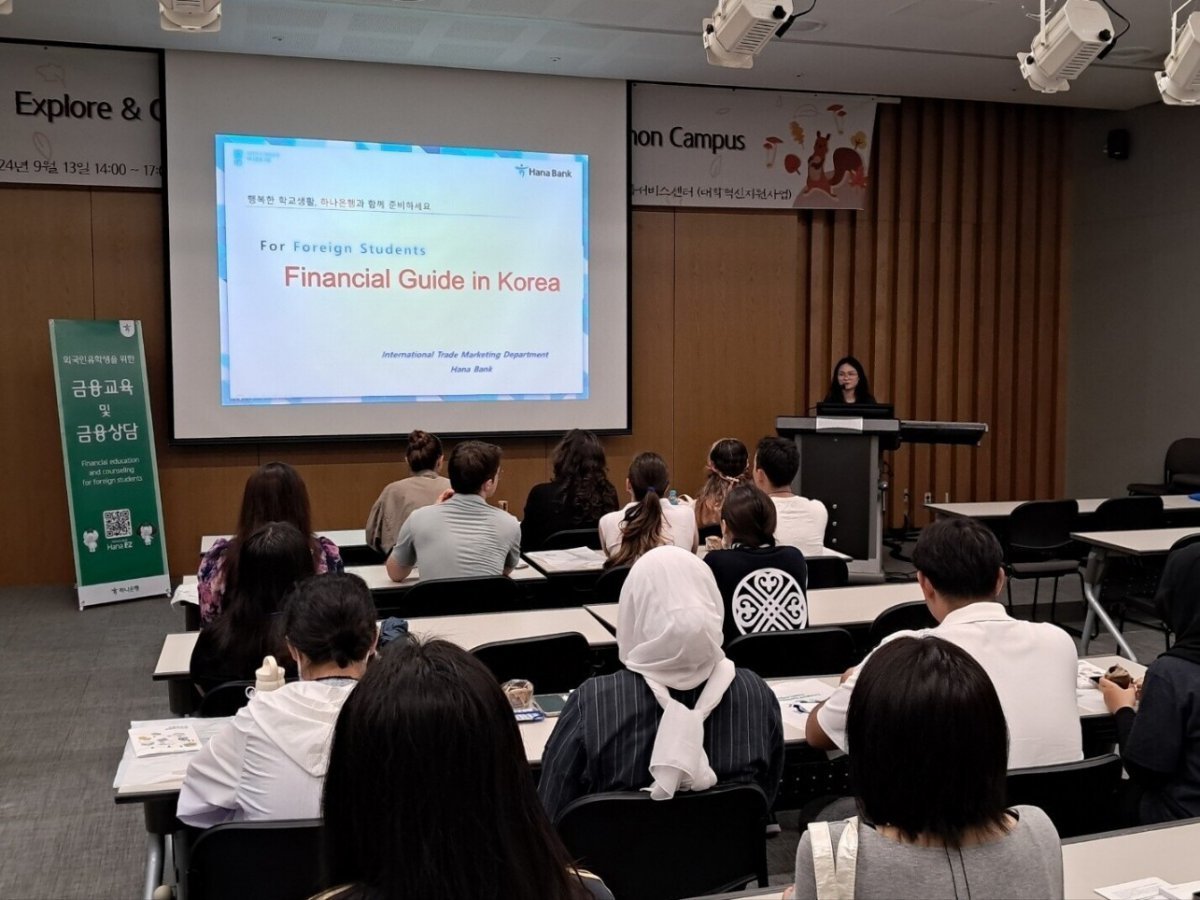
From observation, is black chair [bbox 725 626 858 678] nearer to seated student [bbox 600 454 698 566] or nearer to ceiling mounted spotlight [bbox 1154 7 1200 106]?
seated student [bbox 600 454 698 566]

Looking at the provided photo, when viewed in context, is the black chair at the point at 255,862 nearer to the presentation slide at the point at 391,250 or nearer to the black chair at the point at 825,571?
the black chair at the point at 825,571

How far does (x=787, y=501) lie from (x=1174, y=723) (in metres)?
2.82

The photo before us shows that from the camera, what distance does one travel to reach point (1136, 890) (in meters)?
1.87

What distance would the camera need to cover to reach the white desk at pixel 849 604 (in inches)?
157

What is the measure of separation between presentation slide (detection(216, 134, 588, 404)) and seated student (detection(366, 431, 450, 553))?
2.38m

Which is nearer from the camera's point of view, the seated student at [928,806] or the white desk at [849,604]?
the seated student at [928,806]

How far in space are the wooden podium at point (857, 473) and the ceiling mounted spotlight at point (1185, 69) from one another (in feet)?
7.20

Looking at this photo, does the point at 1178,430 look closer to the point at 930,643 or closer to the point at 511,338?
the point at 511,338

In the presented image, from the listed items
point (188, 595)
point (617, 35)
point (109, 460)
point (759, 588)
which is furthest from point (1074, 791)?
point (109, 460)

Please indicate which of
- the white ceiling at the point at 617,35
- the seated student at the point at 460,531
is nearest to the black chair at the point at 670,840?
the seated student at the point at 460,531

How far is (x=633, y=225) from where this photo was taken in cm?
852

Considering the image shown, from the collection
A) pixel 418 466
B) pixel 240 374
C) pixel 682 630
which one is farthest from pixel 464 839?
pixel 240 374

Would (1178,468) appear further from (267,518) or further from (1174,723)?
(267,518)

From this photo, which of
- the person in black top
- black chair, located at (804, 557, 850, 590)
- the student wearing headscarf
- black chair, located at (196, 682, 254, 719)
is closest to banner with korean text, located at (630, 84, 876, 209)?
the person in black top
